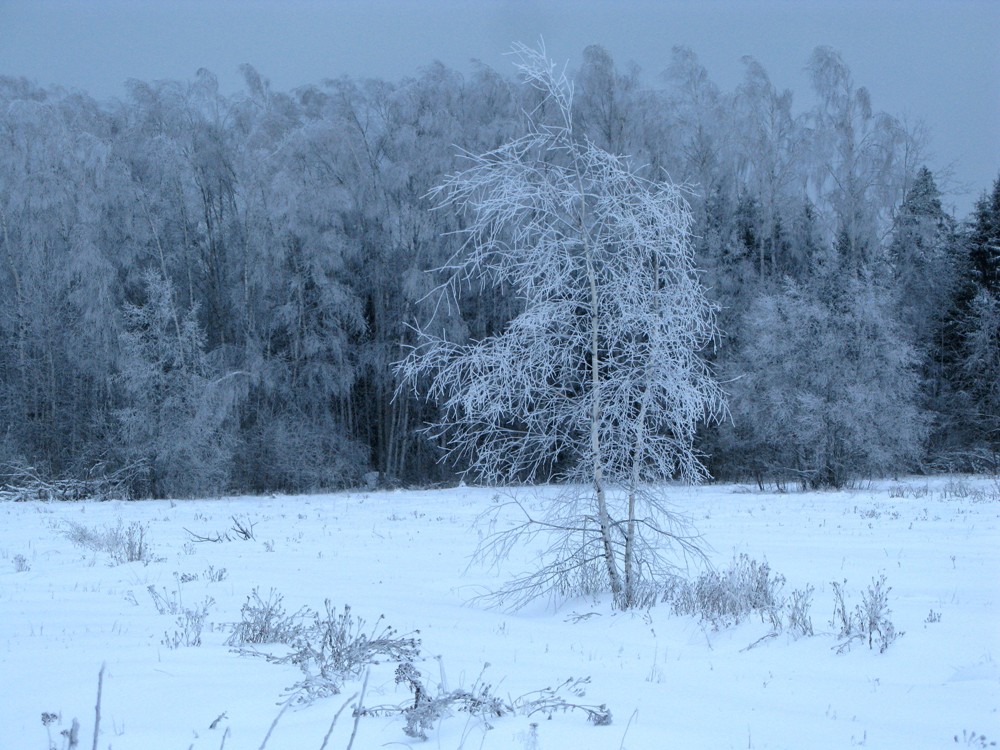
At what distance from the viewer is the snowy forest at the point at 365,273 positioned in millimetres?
24359

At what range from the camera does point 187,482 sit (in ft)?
80.0

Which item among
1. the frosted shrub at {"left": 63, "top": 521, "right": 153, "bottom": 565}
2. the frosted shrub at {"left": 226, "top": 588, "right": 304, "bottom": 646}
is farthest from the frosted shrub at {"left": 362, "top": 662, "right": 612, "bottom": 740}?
the frosted shrub at {"left": 63, "top": 521, "right": 153, "bottom": 565}

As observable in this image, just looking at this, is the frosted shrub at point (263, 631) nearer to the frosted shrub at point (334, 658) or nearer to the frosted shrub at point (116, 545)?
the frosted shrub at point (334, 658)

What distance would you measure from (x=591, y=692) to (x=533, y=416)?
3.22 meters

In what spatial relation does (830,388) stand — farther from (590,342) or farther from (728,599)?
(728,599)

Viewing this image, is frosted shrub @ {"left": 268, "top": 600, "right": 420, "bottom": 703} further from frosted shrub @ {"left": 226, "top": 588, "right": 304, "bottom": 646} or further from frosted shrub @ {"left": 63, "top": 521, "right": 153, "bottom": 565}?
frosted shrub @ {"left": 63, "top": 521, "right": 153, "bottom": 565}

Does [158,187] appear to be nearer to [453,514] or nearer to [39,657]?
[453,514]

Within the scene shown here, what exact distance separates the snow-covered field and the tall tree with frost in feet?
3.51

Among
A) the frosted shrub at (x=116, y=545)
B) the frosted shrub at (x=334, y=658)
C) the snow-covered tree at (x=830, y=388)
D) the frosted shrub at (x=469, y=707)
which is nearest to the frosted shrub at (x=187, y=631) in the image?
the frosted shrub at (x=334, y=658)

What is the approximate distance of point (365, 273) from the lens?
30.2m

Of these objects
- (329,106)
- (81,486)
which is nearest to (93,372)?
(81,486)

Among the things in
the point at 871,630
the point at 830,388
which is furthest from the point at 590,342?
the point at 830,388

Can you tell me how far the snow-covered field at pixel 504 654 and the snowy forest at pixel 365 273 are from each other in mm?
12371

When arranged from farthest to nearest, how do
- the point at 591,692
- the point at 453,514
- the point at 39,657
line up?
the point at 453,514
the point at 39,657
the point at 591,692
